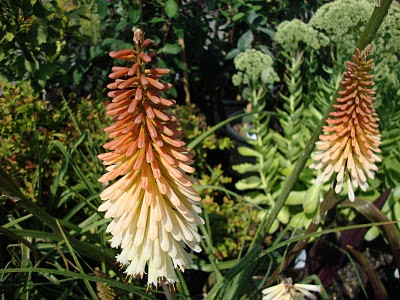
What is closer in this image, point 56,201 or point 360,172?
point 360,172

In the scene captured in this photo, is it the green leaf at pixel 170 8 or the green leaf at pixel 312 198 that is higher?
the green leaf at pixel 170 8

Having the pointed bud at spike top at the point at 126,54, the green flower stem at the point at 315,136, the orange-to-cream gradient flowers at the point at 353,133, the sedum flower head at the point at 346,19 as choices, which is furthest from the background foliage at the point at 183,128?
the pointed bud at spike top at the point at 126,54

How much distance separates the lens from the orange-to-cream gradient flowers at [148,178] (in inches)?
51.8

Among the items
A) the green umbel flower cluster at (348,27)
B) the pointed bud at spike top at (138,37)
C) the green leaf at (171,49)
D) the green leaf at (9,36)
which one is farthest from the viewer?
the green leaf at (171,49)

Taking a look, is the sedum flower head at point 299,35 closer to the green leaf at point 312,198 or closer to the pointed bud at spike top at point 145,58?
the green leaf at point 312,198

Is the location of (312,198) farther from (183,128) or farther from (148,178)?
(148,178)

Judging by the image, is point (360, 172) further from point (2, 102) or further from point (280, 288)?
point (2, 102)

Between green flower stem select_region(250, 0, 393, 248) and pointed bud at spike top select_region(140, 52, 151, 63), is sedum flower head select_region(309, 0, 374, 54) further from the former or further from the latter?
pointed bud at spike top select_region(140, 52, 151, 63)

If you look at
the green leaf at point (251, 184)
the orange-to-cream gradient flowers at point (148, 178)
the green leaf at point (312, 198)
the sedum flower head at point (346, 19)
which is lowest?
the green leaf at point (251, 184)

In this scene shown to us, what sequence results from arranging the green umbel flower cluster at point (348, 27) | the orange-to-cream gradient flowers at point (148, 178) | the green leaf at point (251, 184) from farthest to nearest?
the green leaf at point (251, 184)
the green umbel flower cluster at point (348, 27)
the orange-to-cream gradient flowers at point (148, 178)

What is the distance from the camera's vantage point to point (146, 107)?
4.33ft

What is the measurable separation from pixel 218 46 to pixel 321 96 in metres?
1.53

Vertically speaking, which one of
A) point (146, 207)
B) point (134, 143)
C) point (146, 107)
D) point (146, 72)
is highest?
point (146, 72)

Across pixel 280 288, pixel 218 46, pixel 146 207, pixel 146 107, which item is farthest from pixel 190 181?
pixel 218 46
